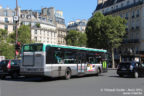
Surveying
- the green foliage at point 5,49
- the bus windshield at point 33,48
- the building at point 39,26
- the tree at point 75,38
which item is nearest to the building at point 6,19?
the building at point 39,26

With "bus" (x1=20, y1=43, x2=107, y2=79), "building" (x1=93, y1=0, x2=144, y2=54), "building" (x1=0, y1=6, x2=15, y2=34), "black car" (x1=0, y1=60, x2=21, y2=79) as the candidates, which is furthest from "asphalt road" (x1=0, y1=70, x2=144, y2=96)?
"building" (x1=0, y1=6, x2=15, y2=34)

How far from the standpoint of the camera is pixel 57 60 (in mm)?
18891

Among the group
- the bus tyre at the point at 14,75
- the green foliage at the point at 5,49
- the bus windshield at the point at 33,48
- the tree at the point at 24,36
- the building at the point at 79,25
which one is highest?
the building at the point at 79,25

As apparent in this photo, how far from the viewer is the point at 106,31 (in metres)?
56.5

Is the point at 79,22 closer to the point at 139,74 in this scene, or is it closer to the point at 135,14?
the point at 135,14

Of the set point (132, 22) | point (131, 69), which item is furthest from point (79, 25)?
point (131, 69)

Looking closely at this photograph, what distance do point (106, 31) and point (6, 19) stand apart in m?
33.1

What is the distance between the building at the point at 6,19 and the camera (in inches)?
2946

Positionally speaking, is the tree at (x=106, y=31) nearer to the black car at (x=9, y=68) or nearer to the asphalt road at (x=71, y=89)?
the black car at (x=9, y=68)

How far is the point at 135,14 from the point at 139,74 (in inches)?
1522

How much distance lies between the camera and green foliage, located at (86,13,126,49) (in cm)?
5625

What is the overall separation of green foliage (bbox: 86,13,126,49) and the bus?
3424cm

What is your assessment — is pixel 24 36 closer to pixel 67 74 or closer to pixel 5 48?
pixel 5 48

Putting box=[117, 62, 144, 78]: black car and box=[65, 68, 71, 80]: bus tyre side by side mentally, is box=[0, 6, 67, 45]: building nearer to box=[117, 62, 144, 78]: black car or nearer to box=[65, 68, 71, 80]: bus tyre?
box=[117, 62, 144, 78]: black car
